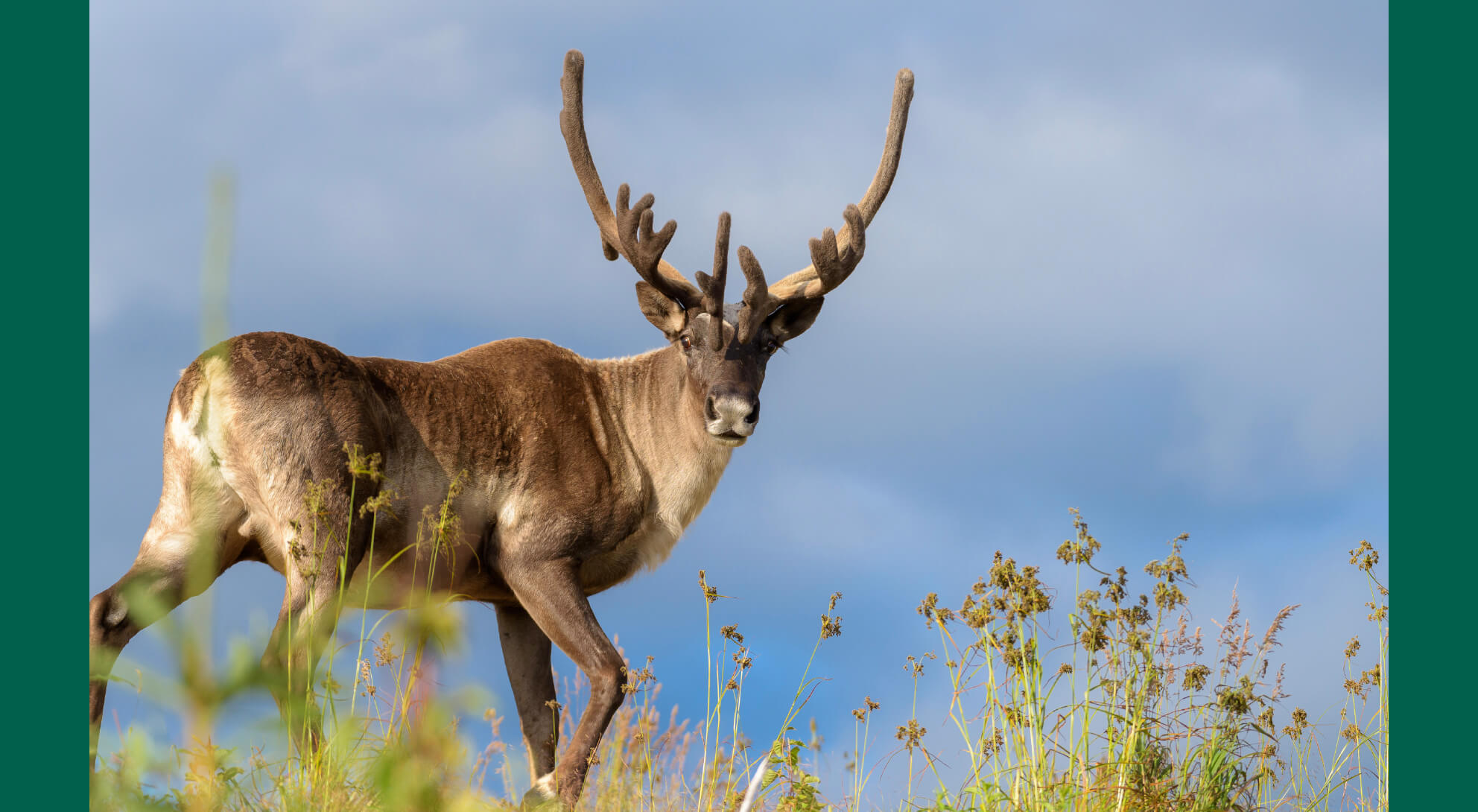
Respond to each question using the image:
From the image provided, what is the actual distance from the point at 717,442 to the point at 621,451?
0.65 meters

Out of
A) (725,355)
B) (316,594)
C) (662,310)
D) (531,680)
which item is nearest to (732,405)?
(725,355)

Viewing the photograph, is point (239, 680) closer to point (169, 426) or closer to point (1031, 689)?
point (1031, 689)

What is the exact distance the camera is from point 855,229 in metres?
8.79

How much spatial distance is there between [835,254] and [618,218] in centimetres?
151

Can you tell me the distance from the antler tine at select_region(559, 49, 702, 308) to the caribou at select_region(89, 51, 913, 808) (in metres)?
0.01

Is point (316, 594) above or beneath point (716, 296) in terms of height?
beneath

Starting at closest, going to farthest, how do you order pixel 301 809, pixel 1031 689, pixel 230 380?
pixel 301 809 → pixel 1031 689 → pixel 230 380

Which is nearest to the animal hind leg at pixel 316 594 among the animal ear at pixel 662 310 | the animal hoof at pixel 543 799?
the animal hoof at pixel 543 799

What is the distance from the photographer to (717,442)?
8.12m

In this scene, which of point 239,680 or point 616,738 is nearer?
point 239,680

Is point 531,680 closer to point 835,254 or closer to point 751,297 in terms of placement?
point 751,297

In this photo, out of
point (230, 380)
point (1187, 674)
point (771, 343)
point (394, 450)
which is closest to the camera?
point (1187, 674)

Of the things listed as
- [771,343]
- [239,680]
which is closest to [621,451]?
[771,343]

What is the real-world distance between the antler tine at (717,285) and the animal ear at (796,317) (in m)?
0.58
